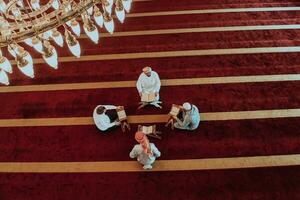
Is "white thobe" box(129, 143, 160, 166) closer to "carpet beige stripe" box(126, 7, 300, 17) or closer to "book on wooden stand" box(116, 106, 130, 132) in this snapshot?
"book on wooden stand" box(116, 106, 130, 132)

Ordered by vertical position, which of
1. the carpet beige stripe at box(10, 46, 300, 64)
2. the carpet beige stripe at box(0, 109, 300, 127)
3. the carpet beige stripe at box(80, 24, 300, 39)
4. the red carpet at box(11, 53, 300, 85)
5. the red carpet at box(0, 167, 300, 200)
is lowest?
the red carpet at box(0, 167, 300, 200)

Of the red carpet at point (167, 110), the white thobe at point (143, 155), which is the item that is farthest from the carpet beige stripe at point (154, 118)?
the white thobe at point (143, 155)

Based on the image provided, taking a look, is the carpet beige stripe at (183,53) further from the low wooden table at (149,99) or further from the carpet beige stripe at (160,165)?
the carpet beige stripe at (160,165)

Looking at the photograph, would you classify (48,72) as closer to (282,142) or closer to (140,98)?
(140,98)

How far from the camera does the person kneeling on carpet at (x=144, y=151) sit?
451cm

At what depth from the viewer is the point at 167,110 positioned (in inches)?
218

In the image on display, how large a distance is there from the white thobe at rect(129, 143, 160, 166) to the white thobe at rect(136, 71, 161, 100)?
112 cm

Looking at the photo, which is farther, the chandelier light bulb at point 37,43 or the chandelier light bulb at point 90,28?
the chandelier light bulb at point 90,28

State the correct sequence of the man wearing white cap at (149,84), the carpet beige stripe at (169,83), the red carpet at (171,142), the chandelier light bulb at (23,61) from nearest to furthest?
1. the chandelier light bulb at (23,61)
2. the red carpet at (171,142)
3. the man wearing white cap at (149,84)
4. the carpet beige stripe at (169,83)

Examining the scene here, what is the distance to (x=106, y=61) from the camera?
643cm

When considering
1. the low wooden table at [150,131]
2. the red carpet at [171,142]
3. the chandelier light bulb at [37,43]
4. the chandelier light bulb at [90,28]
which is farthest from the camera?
the low wooden table at [150,131]

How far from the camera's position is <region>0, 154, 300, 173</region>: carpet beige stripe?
469cm

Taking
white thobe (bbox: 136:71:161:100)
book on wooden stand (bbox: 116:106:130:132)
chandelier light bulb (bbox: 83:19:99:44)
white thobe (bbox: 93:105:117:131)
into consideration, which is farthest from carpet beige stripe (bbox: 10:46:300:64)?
chandelier light bulb (bbox: 83:19:99:44)

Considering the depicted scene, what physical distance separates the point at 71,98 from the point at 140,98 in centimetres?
120
